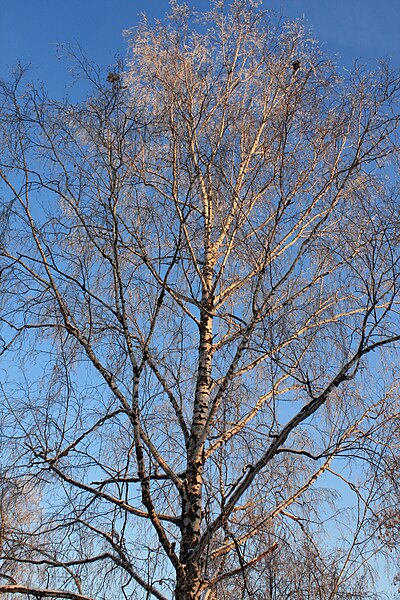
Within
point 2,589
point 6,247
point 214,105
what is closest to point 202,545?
point 2,589

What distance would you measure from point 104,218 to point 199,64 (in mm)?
2563

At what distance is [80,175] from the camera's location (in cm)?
511

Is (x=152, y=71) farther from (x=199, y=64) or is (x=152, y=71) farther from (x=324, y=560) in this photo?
(x=324, y=560)

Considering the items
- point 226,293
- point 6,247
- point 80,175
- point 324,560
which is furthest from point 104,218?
point 324,560

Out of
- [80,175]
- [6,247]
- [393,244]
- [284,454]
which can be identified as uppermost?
[80,175]

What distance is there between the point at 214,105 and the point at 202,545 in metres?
4.50

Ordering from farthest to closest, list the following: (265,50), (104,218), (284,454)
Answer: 1. (265,50)
2. (284,454)
3. (104,218)

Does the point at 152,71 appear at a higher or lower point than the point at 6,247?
higher

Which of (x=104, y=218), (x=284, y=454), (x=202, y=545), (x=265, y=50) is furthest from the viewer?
(x=265, y=50)

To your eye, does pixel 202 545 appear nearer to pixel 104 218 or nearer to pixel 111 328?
pixel 111 328

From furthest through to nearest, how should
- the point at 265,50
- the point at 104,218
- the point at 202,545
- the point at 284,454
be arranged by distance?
the point at 265,50, the point at 284,454, the point at 104,218, the point at 202,545

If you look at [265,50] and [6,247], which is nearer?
[6,247]

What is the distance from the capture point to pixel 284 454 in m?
5.85

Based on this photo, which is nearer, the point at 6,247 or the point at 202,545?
the point at 202,545
